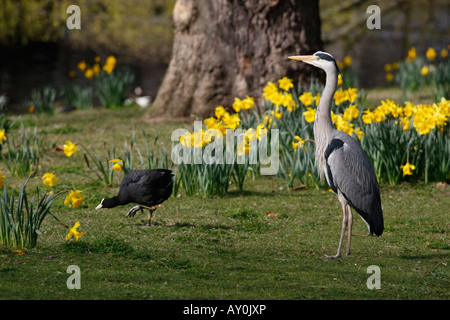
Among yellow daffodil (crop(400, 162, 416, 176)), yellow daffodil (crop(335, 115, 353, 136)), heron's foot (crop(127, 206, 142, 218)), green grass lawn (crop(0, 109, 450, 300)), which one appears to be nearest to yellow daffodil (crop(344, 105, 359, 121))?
yellow daffodil (crop(335, 115, 353, 136))

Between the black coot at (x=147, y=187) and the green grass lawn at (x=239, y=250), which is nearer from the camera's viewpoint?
the green grass lawn at (x=239, y=250)

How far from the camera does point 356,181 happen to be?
4914mm

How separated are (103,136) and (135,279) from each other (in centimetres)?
554

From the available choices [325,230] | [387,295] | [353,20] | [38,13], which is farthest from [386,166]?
[353,20]

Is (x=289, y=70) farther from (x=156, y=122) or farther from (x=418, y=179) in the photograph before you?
(x=418, y=179)

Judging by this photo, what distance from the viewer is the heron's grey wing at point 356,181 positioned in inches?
193

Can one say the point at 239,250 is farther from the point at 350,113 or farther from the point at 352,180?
the point at 350,113

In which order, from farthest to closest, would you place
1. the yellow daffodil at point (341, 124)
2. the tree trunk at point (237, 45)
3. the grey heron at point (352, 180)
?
the tree trunk at point (237, 45), the yellow daffodil at point (341, 124), the grey heron at point (352, 180)

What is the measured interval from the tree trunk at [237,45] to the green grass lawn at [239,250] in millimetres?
2700

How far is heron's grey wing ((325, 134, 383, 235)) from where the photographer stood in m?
4.91

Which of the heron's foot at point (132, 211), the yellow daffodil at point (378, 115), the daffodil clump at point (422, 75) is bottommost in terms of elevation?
the heron's foot at point (132, 211)

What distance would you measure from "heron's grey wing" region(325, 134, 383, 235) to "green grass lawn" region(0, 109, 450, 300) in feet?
1.23

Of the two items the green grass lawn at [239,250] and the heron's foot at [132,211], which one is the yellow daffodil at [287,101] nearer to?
the green grass lawn at [239,250]

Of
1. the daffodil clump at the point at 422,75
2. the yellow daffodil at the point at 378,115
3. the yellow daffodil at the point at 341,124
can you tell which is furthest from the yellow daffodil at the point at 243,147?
the daffodil clump at the point at 422,75
